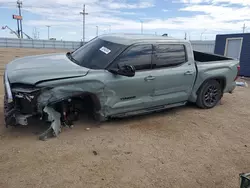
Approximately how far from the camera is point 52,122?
3865 mm

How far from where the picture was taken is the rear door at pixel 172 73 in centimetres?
469

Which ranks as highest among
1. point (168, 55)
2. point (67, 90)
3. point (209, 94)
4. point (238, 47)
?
point (238, 47)

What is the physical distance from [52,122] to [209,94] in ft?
12.9

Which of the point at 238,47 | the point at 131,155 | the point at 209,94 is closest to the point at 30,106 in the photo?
the point at 131,155

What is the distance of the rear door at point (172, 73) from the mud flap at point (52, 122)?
6.57 feet

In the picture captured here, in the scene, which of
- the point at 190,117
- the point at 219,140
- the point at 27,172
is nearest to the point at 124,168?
the point at 27,172

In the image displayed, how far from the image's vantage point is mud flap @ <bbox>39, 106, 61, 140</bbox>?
378cm

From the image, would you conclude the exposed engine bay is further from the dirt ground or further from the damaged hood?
the dirt ground

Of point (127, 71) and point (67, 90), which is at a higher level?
point (127, 71)

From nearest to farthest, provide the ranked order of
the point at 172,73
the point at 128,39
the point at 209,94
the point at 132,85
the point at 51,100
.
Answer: the point at 51,100
the point at 132,85
the point at 128,39
the point at 172,73
the point at 209,94

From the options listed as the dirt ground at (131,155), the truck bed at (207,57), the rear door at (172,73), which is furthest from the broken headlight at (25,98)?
the truck bed at (207,57)

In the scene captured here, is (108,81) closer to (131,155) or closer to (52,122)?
(52,122)

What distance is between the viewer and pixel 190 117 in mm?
5273

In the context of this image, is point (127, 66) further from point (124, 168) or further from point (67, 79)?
point (124, 168)
